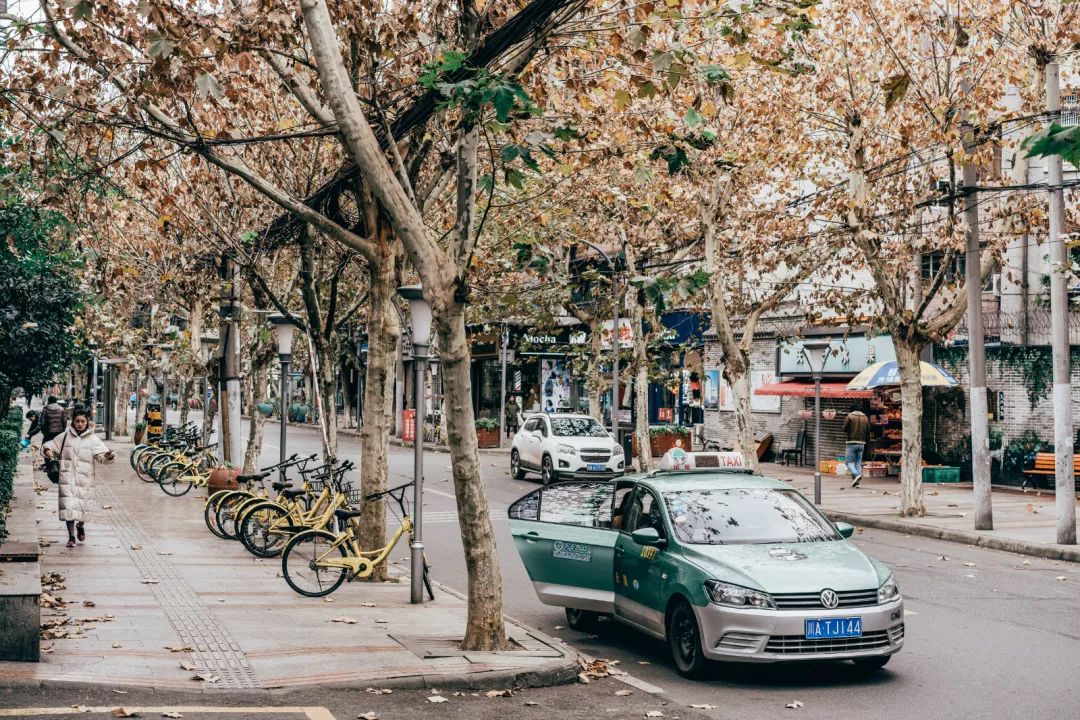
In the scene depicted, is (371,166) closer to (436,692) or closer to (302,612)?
(436,692)

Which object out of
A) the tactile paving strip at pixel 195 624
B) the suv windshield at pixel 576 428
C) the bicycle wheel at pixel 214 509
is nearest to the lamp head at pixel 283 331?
the bicycle wheel at pixel 214 509

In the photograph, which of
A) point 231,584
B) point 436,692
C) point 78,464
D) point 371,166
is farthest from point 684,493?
point 78,464

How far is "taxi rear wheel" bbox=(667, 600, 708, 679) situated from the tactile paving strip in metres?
3.27

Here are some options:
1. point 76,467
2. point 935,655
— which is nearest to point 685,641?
point 935,655

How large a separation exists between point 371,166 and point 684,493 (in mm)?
3896

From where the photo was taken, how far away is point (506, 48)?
951 cm

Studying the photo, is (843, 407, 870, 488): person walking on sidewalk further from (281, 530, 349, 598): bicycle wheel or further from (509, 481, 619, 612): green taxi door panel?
(509, 481, 619, 612): green taxi door panel

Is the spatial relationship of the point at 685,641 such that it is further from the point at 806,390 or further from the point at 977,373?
the point at 806,390

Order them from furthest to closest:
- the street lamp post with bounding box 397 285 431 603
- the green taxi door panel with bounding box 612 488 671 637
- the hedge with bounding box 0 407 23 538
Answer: the hedge with bounding box 0 407 23 538
the street lamp post with bounding box 397 285 431 603
the green taxi door panel with bounding box 612 488 671 637

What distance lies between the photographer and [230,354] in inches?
957

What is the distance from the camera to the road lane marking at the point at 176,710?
7535 millimetres

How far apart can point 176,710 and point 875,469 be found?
25.8 m

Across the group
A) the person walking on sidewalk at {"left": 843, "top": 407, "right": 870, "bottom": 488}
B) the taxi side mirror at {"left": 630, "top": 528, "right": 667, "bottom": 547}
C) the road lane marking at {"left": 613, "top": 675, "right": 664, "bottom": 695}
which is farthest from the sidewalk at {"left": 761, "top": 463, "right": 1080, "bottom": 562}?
the road lane marking at {"left": 613, "top": 675, "right": 664, "bottom": 695}

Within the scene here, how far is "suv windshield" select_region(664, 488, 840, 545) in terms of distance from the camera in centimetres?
989
